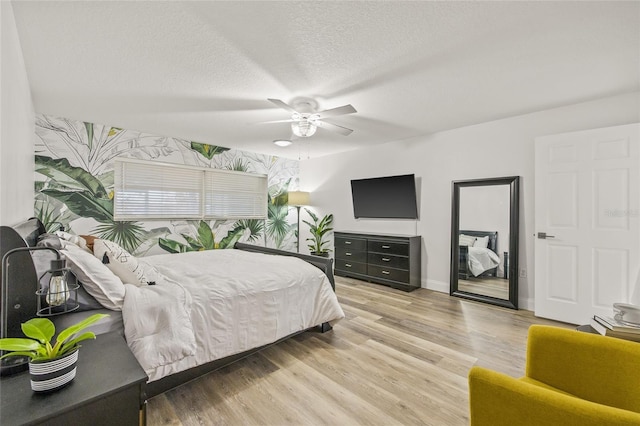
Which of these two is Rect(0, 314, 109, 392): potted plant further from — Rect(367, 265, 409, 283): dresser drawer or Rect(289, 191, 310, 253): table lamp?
Rect(289, 191, 310, 253): table lamp

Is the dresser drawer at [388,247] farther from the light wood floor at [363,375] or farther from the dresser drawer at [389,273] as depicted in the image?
the light wood floor at [363,375]

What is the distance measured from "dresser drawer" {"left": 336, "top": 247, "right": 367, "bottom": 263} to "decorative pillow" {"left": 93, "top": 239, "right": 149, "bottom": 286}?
3549 millimetres

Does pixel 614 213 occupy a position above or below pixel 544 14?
below

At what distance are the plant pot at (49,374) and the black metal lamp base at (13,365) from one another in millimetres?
190

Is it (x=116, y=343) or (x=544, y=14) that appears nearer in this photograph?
(x=116, y=343)

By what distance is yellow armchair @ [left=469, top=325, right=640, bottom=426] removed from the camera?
715 mm

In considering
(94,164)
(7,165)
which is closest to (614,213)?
(7,165)

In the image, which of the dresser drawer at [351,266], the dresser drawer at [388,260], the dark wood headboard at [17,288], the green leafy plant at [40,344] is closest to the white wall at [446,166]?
the dresser drawer at [388,260]

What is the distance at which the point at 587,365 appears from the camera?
1.18m

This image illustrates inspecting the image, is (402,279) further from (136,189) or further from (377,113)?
(136,189)

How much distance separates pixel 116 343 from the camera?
1227mm

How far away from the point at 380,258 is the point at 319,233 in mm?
1470

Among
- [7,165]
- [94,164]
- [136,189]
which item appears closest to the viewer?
[7,165]

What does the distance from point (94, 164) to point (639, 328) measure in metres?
5.42
